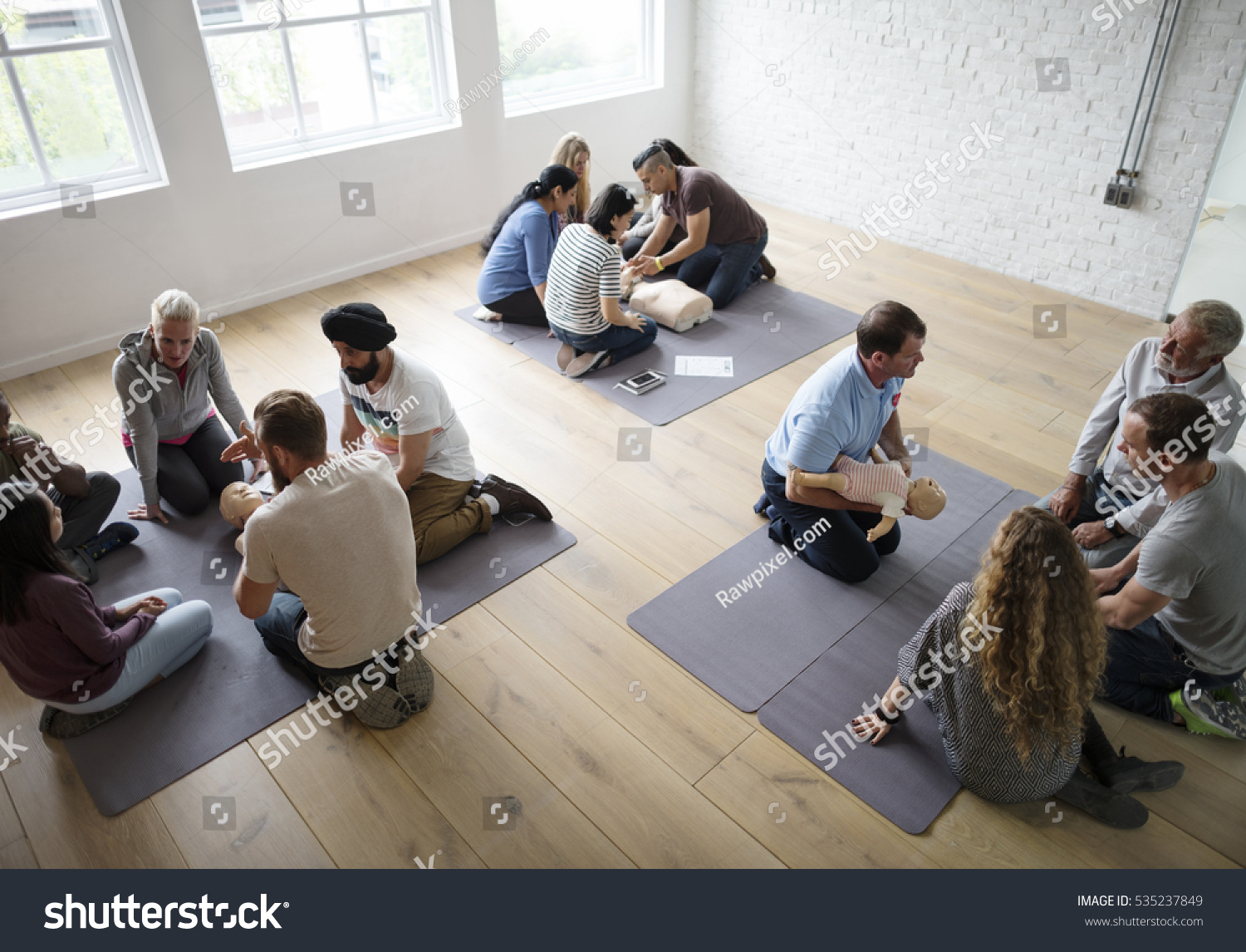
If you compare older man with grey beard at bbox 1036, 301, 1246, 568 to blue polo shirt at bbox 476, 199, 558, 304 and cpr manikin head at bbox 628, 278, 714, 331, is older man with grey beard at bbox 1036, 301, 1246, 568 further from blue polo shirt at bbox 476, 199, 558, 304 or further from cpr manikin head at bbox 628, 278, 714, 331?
blue polo shirt at bbox 476, 199, 558, 304

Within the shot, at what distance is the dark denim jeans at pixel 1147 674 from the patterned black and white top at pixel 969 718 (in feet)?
1.55

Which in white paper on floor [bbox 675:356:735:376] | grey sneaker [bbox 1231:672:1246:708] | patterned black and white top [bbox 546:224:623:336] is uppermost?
patterned black and white top [bbox 546:224:623:336]

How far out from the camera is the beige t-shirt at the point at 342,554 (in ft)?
7.91

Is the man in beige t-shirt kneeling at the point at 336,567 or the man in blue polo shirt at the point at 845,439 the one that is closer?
the man in beige t-shirt kneeling at the point at 336,567

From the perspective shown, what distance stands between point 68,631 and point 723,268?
402 cm

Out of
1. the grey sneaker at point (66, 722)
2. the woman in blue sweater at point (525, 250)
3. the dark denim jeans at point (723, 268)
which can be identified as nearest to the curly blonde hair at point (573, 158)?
the woman in blue sweater at point (525, 250)

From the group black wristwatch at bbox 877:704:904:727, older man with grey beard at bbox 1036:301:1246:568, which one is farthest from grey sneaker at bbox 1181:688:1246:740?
black wristwatch at bbox 877:704:904:727

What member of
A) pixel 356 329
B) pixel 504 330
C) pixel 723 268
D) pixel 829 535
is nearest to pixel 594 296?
pixel 504 330

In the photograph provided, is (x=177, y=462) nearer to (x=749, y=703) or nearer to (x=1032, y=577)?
(x=749, y=703)

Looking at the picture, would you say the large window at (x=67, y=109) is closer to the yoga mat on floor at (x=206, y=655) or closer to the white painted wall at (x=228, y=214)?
the white painted wall at (x=228, y=214)

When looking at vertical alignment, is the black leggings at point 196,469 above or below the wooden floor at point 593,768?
above

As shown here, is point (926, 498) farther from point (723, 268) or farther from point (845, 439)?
point (723, 268)

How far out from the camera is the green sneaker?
273 cm

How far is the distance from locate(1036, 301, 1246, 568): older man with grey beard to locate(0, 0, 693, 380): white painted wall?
4.38 meters
